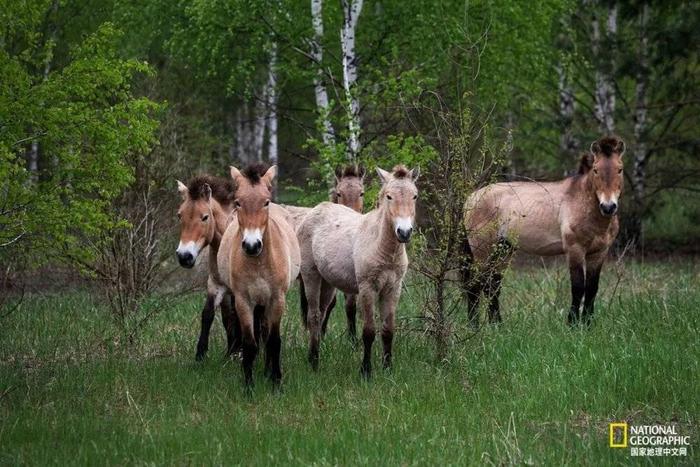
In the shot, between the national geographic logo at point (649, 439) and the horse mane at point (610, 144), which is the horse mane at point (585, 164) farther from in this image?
the national geographic logo at point (649, 439)

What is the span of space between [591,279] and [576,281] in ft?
0.91

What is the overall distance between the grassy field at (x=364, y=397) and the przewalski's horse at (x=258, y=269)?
41 centimetres

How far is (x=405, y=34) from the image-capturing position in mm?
18734

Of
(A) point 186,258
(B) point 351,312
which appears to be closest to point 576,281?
(B) point 351,312

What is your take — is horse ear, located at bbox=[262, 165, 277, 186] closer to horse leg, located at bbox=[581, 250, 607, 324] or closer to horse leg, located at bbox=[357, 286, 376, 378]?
horse leg, located at bbox=[357, 286, 376, 378]

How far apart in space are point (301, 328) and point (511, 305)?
10.1ft

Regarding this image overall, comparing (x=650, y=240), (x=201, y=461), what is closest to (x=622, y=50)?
(x=650, y=240)

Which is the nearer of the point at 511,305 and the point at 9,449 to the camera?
the point at 9,449

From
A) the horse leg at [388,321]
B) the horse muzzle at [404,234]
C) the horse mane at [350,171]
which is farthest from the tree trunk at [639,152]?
the horse muzzle at [404,234]

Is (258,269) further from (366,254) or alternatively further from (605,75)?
(605,75)

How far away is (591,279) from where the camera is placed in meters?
11.4

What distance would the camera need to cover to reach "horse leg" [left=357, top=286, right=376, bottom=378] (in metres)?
8.84

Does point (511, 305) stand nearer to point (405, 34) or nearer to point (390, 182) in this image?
point (390, 182)

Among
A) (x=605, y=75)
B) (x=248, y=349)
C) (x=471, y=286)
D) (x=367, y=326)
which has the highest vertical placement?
(x=605, y=75)
